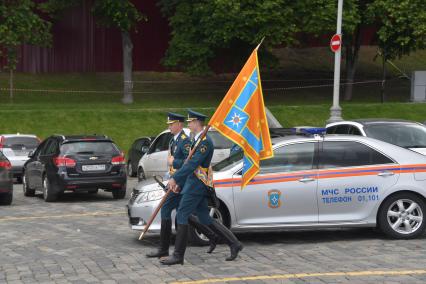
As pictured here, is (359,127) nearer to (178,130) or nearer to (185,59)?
(178,130)

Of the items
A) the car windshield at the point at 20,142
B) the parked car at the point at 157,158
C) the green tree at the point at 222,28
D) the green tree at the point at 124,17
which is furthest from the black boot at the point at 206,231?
the green tree at the point at 124,17

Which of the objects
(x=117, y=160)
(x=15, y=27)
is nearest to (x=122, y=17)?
(x=15, y=27)

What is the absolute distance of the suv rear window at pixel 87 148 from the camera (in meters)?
18.0

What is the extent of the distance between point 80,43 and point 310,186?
39.0m

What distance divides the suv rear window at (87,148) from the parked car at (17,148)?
22.1 feet

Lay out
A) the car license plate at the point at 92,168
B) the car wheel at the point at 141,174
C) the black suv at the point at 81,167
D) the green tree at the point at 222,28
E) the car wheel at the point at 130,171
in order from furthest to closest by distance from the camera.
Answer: the green tree at the point at 222,28
the car wheel at the point at 130,171
the car wheel at the point at 141,174
the car license plate at the point at 92,168
the black suv at the point at 81,167

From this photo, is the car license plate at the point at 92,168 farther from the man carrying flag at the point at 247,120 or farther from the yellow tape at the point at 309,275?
the yellow tape at the point at 309,275

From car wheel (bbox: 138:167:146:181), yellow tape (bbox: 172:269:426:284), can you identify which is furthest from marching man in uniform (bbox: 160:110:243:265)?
car wheel (bbox: 138:167:146:181)

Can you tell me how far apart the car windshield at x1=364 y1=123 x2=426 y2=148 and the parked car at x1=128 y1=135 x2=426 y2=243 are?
4.71m

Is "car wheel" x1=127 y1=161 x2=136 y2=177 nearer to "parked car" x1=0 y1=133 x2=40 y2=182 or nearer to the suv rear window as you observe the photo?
"parked car" x1=0 y1=133 x2=40 y2=182

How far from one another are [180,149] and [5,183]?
7.95 metres

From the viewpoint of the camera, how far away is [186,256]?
400 inches

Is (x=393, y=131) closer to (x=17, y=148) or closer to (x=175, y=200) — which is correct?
(x=175, y=200)

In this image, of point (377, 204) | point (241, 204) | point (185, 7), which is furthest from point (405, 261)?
point (185, 7)
